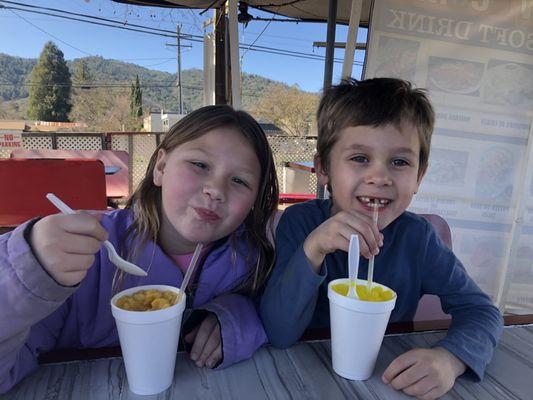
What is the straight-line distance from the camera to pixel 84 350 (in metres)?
0.74

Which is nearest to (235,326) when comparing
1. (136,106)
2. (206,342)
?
(206,342)

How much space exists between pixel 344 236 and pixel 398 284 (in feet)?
1.64

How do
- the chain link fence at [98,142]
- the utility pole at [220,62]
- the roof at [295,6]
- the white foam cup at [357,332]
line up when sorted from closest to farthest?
the white foam cup at [357,332] < the roof at [295,6] < the utility pole at [220,62] < the chain link fence at [98,142]

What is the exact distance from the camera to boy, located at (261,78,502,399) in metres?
0.80

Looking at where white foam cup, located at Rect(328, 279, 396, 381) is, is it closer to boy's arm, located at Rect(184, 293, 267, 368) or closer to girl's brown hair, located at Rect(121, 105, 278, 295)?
boy's arm, located at Rect(184, 293, 267, 368)

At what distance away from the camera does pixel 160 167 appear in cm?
112

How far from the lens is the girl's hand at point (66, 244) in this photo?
57 cm

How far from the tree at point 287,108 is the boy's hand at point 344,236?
75.8 ft

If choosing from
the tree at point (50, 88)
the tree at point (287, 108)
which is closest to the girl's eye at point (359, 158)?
the tree at point (287, 108)

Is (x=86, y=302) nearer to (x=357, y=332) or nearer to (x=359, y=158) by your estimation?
(x=357, y=332)

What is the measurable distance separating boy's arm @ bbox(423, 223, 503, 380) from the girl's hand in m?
0.71

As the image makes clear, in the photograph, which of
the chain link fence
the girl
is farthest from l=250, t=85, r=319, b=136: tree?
the girl

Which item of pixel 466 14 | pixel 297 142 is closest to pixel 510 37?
pixel 466 14

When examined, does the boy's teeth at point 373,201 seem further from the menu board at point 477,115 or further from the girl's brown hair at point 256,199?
the menu board at point 477,115
